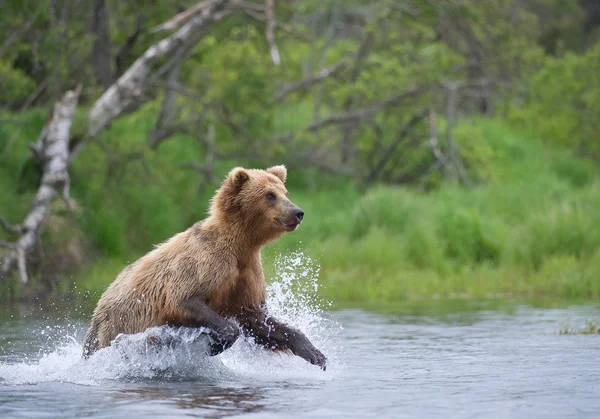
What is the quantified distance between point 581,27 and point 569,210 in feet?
48.6

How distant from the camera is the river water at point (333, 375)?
5.63 metres

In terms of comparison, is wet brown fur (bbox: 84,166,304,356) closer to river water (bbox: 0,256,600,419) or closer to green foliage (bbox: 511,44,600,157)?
river water (bbox: 0,256,600,419)

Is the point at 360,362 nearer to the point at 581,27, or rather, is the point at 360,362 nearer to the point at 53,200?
the point at 53,200

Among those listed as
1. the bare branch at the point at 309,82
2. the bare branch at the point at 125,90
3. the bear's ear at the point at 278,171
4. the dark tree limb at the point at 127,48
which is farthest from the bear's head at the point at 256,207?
the bare branch at the point at 309,82

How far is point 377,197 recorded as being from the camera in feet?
50.5

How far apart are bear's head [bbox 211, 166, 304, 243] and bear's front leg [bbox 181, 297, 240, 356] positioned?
617 millimetres

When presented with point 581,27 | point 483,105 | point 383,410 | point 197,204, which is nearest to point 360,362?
point 383,410

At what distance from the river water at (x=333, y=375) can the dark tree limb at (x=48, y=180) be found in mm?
2342

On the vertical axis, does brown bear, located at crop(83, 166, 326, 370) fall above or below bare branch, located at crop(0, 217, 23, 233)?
below

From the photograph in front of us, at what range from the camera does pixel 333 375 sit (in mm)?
7008

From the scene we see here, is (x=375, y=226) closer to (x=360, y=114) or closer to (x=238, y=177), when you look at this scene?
(x=360, y=114)

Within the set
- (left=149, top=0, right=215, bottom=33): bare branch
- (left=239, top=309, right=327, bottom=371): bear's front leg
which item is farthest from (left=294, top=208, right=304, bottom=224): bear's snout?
(left=149, top=0, right=215, bottom=33): bare branch

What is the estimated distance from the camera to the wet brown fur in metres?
6.89

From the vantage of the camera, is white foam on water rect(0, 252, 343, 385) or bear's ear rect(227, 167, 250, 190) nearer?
white foam on water rect(0, 252, 343, 385)
